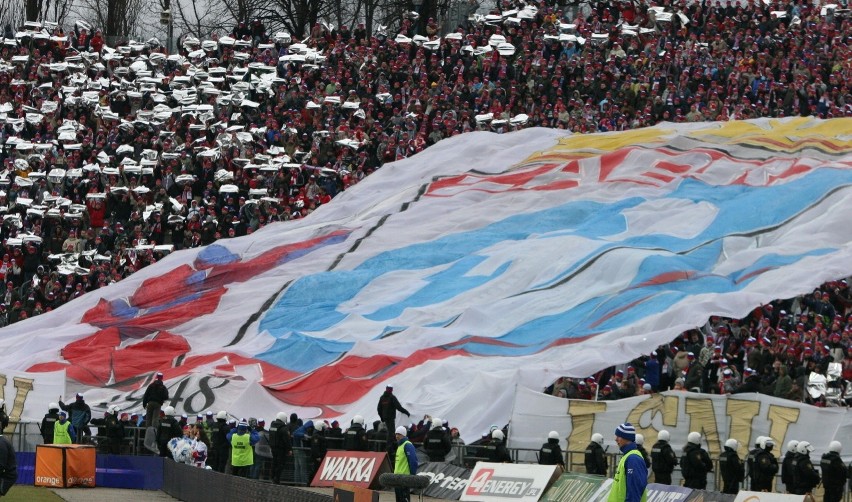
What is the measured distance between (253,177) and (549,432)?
20.3 metres

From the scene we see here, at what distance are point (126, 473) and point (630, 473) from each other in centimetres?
1522

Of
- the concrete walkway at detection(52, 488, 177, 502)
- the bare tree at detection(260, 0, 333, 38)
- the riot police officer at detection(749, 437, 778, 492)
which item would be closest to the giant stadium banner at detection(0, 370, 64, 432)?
the concrete walkway at detection(52, 488, 177, 502)

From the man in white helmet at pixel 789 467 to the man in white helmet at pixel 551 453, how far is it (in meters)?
3.66

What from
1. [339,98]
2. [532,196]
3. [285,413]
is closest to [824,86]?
[532,196]

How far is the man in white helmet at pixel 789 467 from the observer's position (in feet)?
74.8

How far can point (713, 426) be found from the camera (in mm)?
25672

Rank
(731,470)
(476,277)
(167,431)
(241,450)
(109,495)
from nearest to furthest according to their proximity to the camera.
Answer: (731,470)
(109,495)
(241,450)
(167,431)
(476,277)

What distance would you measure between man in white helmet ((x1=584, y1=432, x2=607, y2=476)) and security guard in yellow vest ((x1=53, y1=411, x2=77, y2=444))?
1054cm

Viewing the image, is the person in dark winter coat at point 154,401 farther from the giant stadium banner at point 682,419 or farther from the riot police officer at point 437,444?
the giant stadium banner at point 682,419

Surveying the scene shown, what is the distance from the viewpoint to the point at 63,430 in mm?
30453

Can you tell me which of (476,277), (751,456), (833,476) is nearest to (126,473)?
(476,277)

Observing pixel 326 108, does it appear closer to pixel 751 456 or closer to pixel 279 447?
pixel 279 447

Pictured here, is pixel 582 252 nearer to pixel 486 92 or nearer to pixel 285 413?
pixel 285 413

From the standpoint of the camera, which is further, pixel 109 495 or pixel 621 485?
pixel 109 495
